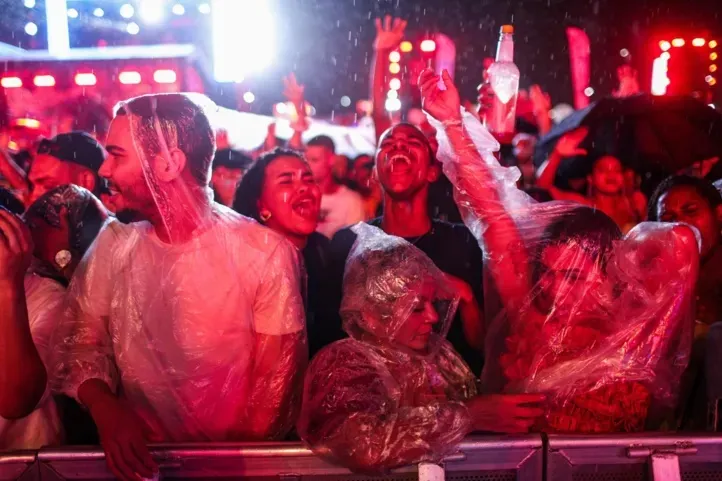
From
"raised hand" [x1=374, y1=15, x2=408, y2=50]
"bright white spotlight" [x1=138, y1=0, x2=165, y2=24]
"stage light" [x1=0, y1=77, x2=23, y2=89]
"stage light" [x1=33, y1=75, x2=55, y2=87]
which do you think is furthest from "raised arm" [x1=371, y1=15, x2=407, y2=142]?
"bright white spotlight" [x1=138, y1=0, x2=165, y2=24]

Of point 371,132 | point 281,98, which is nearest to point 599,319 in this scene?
point 371,132

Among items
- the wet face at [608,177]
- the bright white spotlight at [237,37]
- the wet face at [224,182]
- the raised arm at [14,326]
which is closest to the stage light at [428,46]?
the bright white spotlight at [237,37]

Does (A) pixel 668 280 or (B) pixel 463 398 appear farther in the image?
(B) pixel 463 398

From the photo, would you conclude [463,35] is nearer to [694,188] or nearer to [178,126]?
[694,188]

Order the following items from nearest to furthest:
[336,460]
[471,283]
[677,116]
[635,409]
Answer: [336,460], [635,409], [471,283], [677,116]

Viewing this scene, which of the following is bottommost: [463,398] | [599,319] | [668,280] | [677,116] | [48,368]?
[463,398]

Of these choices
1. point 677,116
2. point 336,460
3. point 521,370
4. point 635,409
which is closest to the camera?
point 336,460

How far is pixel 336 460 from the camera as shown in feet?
5.06

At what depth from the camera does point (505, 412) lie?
1658 millimetres

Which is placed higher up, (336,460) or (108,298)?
(108,298)

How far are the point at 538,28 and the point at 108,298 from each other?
828 cm

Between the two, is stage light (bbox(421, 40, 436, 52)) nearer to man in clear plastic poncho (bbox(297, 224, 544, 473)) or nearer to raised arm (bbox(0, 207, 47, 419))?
man in clear plastic poncho (bbox(297, 224, 544, 473))

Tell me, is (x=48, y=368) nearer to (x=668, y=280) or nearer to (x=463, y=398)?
(x=463, y=398)

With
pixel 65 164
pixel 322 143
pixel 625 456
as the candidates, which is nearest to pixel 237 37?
pixel 322 143
